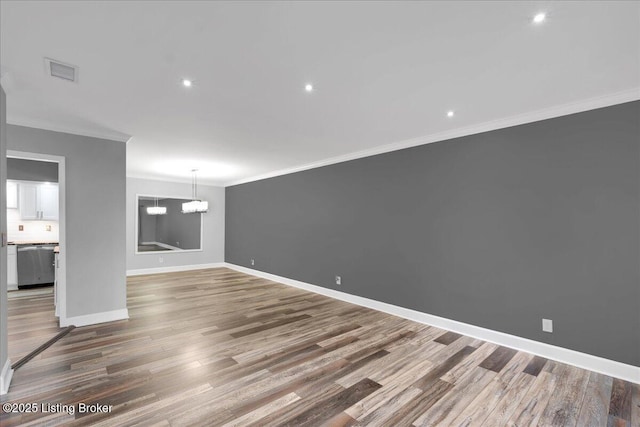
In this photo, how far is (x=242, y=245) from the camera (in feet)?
25.6

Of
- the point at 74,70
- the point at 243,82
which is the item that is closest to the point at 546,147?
the point at 243,82

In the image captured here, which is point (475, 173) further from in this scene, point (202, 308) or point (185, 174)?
point (185, 174)

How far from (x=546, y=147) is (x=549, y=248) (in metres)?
1.07

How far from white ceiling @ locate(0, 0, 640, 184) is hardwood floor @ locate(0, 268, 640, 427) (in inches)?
100

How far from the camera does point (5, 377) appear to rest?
231 centimetres

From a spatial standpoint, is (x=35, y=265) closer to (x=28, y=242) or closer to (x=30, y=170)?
(x=28, y=242)

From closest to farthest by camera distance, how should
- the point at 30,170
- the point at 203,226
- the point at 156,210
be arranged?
the point at 30,170, the point at 156,210, the point at 203,226

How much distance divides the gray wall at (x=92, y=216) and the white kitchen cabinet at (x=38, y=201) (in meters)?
3.44

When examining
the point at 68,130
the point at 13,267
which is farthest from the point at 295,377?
→ the point at 13,267

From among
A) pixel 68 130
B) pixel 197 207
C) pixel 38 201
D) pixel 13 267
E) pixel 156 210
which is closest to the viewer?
pixel 68 130

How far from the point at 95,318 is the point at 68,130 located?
2460 millimetres

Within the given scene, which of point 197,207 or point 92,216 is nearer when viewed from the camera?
point 92,216

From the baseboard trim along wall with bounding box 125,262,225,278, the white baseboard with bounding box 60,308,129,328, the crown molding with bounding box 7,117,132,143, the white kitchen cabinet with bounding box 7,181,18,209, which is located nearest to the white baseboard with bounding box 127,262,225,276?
the baseboard trim along wall with bounding box 125,262,225,278

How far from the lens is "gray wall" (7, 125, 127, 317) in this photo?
359cm
